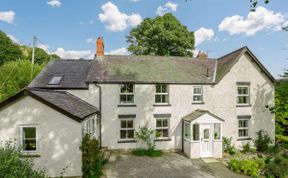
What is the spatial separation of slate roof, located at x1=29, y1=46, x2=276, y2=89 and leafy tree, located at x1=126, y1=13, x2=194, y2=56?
1251cm

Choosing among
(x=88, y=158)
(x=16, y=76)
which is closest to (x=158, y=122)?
(x=88, y=158)

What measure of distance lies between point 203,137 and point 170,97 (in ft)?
14.8

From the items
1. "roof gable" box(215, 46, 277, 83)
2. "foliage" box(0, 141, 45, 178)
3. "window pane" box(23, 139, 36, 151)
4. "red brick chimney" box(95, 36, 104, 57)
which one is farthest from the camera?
"red brick chimney" box(95, 36, 104, 57)

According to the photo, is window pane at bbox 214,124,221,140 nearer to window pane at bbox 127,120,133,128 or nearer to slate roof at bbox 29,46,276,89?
slate roof at bbox 29,46,276,89

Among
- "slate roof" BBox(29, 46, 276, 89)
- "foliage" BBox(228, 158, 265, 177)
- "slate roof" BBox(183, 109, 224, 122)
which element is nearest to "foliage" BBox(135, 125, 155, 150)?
"slate roof" BBox(183, 109, 224, 122)

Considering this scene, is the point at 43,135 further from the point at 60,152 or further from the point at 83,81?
the point at 83,81

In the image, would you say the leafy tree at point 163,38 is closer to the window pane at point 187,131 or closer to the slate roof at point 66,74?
the slate roof at point 66,74

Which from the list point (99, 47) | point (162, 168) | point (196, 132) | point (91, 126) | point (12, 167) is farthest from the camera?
point (99, 47)

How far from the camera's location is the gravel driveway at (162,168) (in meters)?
12.7

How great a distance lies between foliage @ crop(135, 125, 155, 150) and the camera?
17656mm

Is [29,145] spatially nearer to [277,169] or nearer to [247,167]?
[247,167]

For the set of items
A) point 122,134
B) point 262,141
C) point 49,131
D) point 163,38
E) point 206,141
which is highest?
point 163,38

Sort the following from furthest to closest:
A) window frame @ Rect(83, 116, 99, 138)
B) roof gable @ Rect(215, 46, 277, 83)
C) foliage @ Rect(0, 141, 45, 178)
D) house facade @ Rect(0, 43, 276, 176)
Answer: roof gable @ Rect(215, 46, 277, 83) < house facade @ Rect(0, 43, 276, 176) < window frame @ Rect(83, 116, 99, 138) < foliage @ Rect(0, 141, 45, 178)

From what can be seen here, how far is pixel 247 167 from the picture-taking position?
13617mm
